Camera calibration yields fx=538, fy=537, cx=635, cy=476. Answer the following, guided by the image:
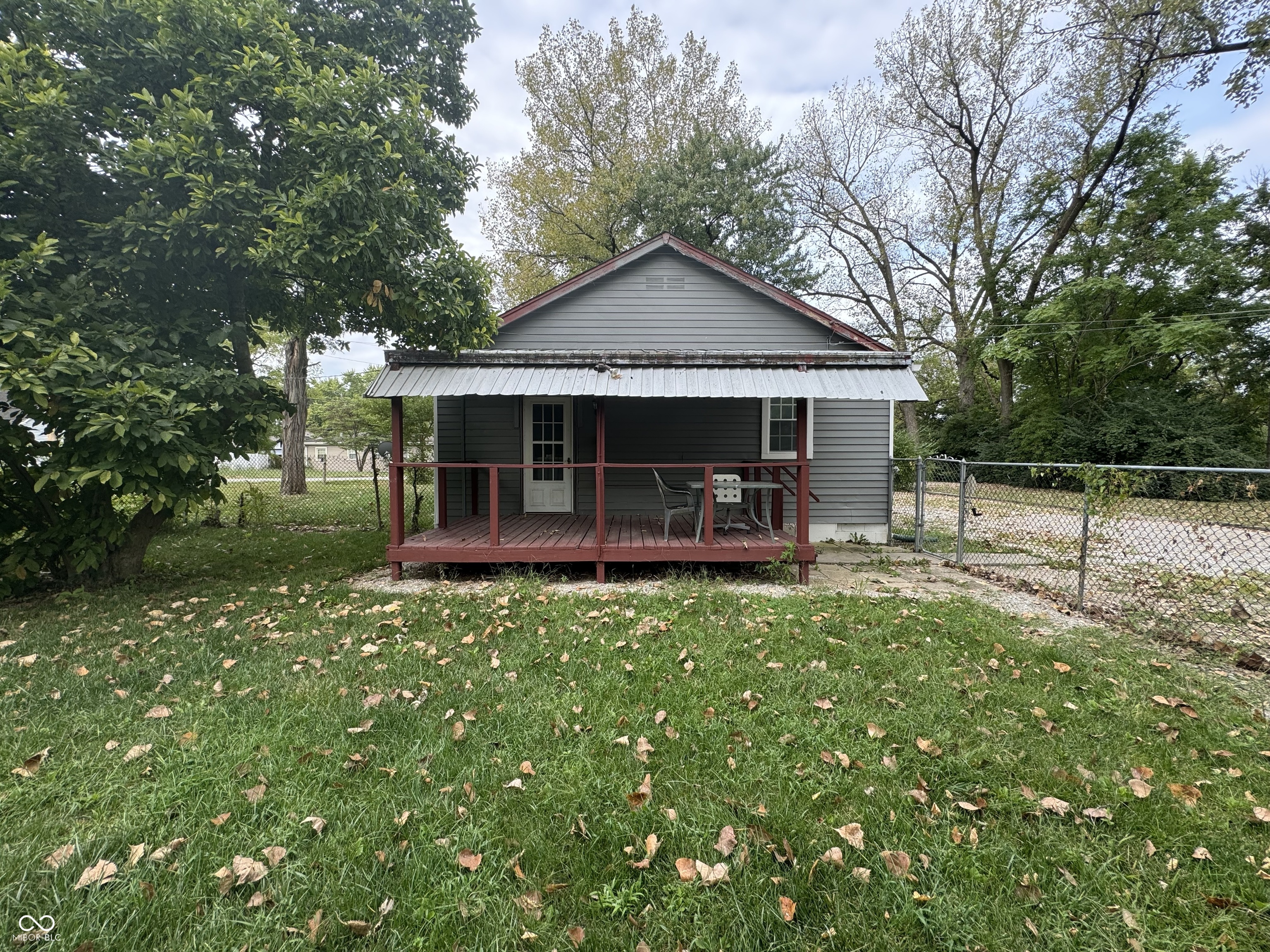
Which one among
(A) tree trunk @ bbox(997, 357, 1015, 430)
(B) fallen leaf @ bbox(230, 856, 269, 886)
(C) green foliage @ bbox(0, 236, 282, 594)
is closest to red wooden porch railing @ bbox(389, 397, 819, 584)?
(C) green foliage @ bbox(0, 236, 282, 594)

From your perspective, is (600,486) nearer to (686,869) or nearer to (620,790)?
(620,790)

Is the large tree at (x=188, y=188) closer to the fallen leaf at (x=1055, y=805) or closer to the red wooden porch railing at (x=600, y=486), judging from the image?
the red wooden porch railing at (x=600, y=486)

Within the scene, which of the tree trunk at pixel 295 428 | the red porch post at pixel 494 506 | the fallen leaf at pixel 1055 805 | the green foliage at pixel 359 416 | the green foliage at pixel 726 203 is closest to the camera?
the fallen leaf at pixel 1055 805

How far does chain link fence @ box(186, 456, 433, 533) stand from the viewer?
10.6 m

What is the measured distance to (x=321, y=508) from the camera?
12.9 metres

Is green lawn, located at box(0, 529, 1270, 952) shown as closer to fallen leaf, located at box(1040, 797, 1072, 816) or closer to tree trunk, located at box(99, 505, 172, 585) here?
fallen leaf, located at box(1040, 797, 1072, 816)

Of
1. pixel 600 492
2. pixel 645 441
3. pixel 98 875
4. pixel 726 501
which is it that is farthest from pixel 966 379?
pixel 98 875

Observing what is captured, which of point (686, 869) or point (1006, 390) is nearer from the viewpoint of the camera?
point (686, 869)

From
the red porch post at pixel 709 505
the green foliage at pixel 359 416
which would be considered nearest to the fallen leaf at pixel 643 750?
the red porch post at pixel 709 505

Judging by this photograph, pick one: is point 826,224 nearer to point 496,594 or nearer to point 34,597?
point 496,594

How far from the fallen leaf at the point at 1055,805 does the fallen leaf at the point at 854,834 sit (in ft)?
2.88

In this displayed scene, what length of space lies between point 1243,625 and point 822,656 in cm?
388

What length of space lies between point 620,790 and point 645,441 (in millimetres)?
7020

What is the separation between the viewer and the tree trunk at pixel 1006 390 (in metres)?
21.2
